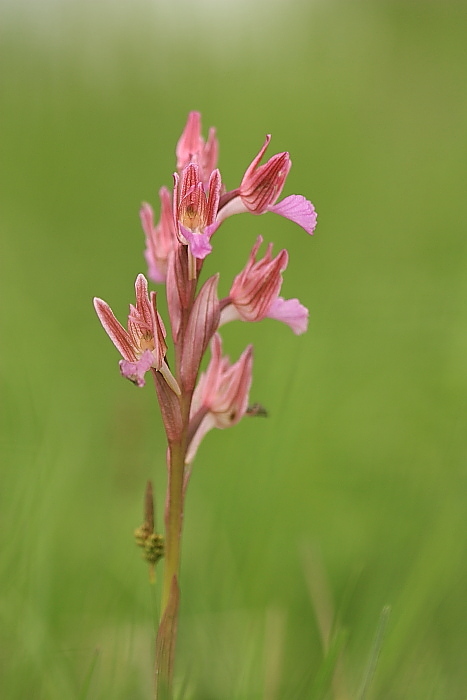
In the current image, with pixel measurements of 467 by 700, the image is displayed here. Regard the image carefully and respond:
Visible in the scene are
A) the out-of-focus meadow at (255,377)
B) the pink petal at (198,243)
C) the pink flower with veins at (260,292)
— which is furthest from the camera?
the out-of-focus meadow at (255,377)

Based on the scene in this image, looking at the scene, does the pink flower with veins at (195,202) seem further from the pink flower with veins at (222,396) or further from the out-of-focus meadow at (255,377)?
the out-of-focus meadow at (255,377)

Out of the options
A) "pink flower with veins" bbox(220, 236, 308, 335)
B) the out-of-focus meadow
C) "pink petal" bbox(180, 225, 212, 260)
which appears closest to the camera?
"pink petal" bbox(180, 225, 212, 260)

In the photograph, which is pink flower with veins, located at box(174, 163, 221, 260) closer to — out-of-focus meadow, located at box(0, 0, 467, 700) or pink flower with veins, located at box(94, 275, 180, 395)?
pink flower with veins, located at box(94, 275, 180, 395)

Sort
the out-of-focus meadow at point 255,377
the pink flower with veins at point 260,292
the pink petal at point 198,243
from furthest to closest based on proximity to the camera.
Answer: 1. the out-of-focus meadow at point 255,377
2. the pink flower with veins at point 260,292
3. the pink petal at point 198,243

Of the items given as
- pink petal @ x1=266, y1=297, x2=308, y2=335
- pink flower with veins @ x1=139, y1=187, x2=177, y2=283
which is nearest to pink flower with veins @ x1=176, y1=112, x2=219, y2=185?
pink flower with veins @ x1=139, y1=187, x2=177, y2=283

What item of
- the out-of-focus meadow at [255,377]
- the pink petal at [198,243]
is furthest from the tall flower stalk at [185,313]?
the out-of-focus meadow at [255,377]

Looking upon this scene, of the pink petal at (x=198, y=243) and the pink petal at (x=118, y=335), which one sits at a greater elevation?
the pink petal at (x=198, y=243)

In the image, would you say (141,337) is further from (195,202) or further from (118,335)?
(195,202)
